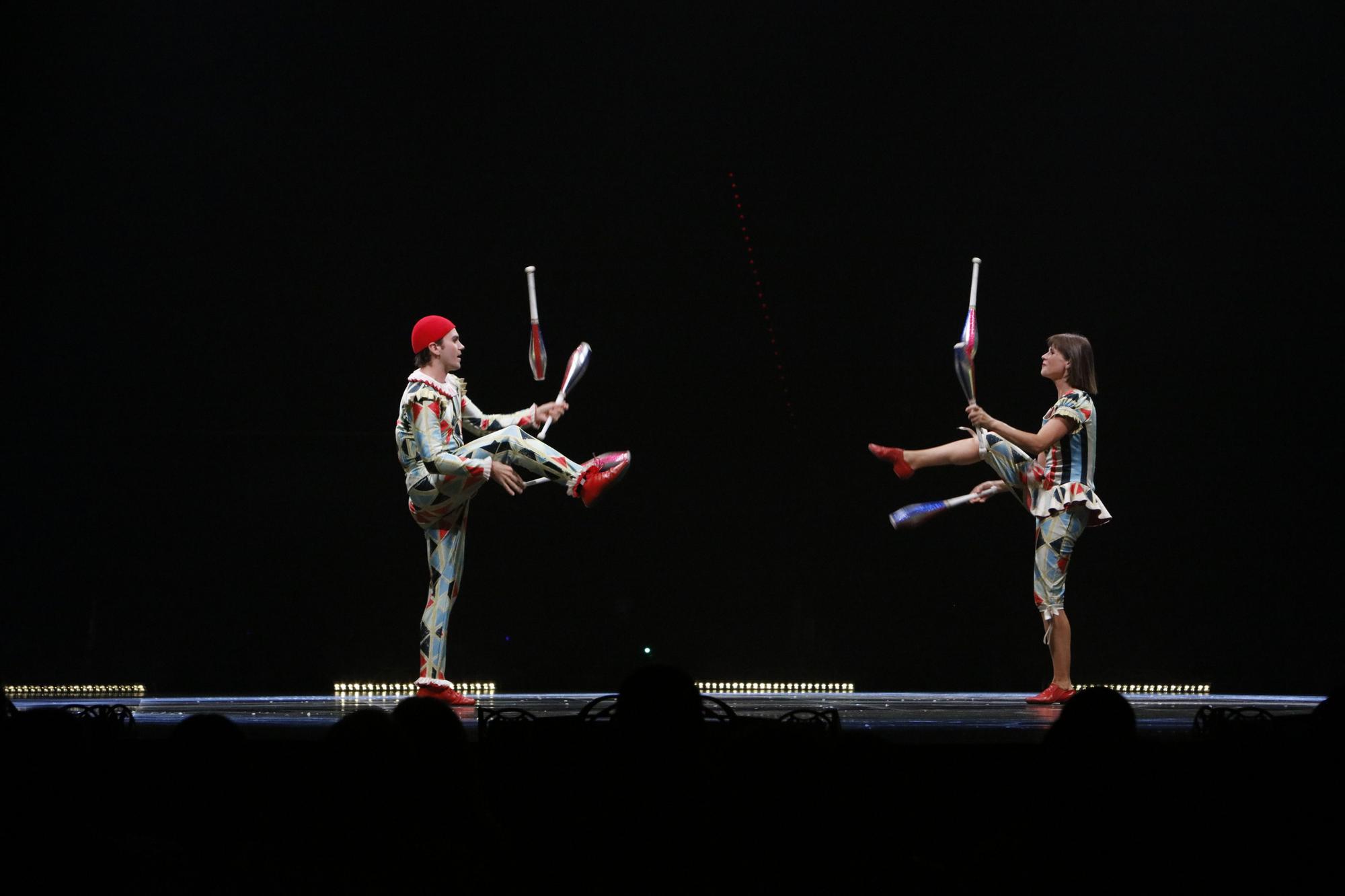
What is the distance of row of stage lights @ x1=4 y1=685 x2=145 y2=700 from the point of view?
783 cm

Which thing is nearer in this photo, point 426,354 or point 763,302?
point 426,354

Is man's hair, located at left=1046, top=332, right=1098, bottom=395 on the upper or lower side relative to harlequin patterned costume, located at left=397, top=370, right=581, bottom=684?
upper

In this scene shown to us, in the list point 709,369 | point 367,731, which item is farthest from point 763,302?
point 367,731

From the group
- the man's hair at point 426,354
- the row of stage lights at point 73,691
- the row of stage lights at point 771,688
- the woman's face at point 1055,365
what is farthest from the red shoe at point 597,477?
the row of stage lights at point 73,691

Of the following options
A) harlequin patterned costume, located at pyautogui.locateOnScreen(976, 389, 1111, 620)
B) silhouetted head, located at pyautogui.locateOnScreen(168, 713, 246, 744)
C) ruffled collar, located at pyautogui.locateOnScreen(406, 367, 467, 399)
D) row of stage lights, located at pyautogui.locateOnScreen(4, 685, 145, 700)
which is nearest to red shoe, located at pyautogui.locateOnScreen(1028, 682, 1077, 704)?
harlequin patterned costume, located at pyautogui.locateOnScreen(976, 389, 1111, 620)

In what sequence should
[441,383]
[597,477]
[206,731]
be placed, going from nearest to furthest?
[206,731], [597,477], [441,383]

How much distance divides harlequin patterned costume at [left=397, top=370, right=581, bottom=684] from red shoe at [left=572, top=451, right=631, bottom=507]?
4 centimetres

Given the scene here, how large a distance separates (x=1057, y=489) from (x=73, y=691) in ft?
20.7

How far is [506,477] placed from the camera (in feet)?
18.2

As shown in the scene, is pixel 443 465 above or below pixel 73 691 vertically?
above

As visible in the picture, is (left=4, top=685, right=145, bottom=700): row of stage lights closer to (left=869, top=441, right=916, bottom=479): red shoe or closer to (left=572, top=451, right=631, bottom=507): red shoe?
(left=572, top=451, right=631, bottom=507): red shoe

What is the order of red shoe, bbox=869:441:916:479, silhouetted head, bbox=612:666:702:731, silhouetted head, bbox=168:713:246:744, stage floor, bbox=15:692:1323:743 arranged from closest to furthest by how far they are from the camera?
silhouetted head, bbox=612:666:702:731 < silhouetted head, bbox=168:713:246:744 < stage floor, bbox=15:692:1323:743 < red shoe, bbox=869:441:916:479

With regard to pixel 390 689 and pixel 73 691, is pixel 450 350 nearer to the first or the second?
pixel 390 689

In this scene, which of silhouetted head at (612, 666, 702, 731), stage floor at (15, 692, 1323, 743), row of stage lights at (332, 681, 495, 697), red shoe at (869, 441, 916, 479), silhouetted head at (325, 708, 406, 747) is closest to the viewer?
silhouetted head at (325, 708, 406, 747)
